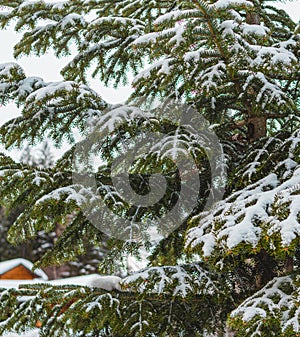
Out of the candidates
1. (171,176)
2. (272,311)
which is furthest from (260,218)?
(171,176)

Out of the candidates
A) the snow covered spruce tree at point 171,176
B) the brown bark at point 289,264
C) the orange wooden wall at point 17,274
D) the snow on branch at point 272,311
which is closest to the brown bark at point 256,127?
the snow covered spruce tree at point 171,176

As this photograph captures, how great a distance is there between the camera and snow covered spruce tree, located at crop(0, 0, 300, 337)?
211 centimetres

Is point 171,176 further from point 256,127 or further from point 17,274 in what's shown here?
point 17,274

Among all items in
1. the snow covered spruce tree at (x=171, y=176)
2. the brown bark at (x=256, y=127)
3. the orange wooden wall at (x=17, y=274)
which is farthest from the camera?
the orange wooden wall at (x=17, y=274)

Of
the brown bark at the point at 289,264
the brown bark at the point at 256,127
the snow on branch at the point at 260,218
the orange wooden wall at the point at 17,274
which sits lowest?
the orange wooden wall at the point at 17,274

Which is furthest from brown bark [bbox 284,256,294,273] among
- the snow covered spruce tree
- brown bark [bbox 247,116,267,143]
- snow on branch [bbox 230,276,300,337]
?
brown bark [bbox 247,116,267,143]

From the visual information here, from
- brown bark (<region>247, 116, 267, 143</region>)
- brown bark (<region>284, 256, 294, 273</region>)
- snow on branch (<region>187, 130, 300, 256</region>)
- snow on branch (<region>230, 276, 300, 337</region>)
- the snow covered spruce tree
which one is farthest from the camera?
brown bark (<region>247, 116, 267, 143</region>)

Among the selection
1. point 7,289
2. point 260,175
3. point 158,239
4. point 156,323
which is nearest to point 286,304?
point 260,175

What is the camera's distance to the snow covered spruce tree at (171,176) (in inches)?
83.1

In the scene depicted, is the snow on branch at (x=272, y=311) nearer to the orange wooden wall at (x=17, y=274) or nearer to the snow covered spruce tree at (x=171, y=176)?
the snow covered spruce tree at (x=171, y=176)

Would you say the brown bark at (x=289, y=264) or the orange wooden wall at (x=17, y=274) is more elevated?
the brown bark at (x=289, y=264)

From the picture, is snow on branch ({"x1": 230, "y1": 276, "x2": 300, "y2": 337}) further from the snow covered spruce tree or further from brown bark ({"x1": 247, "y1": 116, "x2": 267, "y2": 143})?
brown bark ({"x1": 247, "y1": 116, "x2": 267, "y2": 143})

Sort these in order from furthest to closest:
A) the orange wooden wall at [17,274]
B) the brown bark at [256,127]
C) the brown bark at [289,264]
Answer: the orange wooden wall at [17,274] < the brown bark at [256,127] < the brown bark at [289,264]

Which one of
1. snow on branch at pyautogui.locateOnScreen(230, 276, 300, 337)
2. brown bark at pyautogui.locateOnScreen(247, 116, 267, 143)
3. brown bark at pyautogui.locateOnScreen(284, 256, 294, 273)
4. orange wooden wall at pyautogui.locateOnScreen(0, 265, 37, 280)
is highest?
brown bark at pyautogui.locateOnScreen(247, 116, 267, 143)
